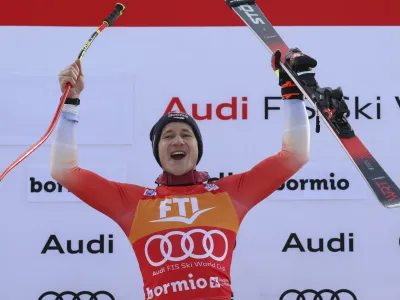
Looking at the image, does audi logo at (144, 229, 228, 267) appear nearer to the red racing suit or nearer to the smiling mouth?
the red racing suit

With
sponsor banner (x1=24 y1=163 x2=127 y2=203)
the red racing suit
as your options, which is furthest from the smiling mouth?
sponsor banner (x1=24 y1=163 x2=127 y2=203)

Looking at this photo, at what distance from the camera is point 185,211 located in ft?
9.48

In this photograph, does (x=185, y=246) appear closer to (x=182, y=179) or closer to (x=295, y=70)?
(x=182, y=179)

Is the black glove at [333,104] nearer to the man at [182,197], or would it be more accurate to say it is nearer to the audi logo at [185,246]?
the man at [182,197]

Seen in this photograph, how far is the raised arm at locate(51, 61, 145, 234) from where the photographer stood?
2.89 metres

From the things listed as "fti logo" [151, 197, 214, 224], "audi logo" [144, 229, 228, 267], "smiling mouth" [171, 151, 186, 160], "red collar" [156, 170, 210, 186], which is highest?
"smiling mouth" [171, 151, 186, 160]

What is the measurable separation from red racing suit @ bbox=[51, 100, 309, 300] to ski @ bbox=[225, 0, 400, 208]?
0.09 metres

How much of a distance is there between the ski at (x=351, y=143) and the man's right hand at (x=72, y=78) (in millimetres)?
773

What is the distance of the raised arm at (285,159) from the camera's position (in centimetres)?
293
